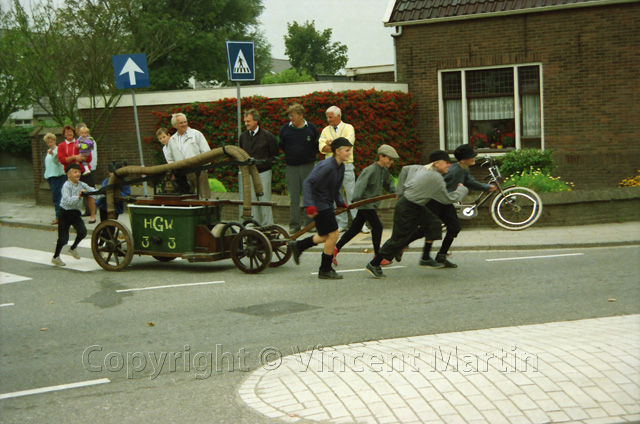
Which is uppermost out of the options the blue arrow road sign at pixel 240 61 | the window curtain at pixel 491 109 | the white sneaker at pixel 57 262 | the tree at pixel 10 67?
the tree at pixel 10 67

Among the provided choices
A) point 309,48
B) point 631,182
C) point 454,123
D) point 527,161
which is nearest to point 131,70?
point 527,161

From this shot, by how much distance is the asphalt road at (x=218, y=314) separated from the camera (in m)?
5.59

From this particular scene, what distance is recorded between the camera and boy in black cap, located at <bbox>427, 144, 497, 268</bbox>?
10578mm

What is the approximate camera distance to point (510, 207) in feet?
46.0

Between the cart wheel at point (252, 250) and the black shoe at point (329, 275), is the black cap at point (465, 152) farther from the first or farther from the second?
the cart wheel at point (252, 250)

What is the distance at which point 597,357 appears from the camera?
5609 millimetres

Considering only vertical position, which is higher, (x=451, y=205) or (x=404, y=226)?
(x=451, y=205)

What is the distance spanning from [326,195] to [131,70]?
20.2ft

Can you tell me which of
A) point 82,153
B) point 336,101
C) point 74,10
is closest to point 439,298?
point 82,153

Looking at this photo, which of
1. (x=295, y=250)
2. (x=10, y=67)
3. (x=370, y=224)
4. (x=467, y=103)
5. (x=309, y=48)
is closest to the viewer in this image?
(x=295, y=250)

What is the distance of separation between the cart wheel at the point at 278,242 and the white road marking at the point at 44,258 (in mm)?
2559

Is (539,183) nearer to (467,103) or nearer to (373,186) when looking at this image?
(467,103)

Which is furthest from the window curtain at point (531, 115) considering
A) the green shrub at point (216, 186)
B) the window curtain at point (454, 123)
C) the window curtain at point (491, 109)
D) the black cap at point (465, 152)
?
the black cap at point (465, 152)

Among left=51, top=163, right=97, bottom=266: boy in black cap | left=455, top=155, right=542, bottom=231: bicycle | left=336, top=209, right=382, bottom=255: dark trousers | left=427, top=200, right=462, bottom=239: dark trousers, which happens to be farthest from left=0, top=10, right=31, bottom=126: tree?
left=427, top=200, right=462, bottom=239: dark trousers
